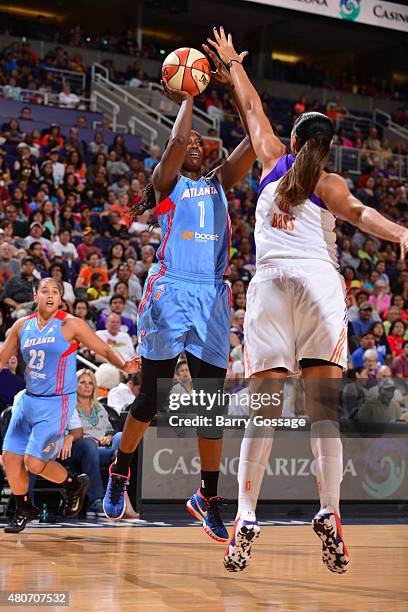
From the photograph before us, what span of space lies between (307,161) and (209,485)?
7.25ft

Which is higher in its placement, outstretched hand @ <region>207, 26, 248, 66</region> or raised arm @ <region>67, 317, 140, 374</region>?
outstretched hand @ <region>207, 26, 248, 66</region>

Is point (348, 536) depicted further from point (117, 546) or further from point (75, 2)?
point (75, 2)

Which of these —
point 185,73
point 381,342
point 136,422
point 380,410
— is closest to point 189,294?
point 136,422

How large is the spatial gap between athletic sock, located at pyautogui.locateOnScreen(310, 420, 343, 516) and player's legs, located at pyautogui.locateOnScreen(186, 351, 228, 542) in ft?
3.85

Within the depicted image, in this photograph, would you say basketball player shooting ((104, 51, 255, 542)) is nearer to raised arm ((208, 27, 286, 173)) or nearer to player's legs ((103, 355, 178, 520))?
player's legs ((103, 355, 178, 520))

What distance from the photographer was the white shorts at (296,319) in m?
4.59

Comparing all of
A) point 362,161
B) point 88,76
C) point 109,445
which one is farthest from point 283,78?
point 109,445

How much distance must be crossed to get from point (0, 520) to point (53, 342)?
5.51ft

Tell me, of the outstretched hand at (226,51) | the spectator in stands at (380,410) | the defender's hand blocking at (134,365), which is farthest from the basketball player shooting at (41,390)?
the spectator in stands at (380,410)

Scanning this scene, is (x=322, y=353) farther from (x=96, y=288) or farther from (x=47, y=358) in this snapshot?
(x=96, y=288)

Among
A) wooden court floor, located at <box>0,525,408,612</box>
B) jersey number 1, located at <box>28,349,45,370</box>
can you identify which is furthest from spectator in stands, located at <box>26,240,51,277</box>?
wooden court floor, located at <box>0,525,408,612</box>

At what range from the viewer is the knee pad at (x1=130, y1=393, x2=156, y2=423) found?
5.67 m

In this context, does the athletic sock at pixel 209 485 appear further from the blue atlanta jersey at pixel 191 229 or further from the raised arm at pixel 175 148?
the raised arm at pixel 175 148

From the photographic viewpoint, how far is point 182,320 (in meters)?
5.62
